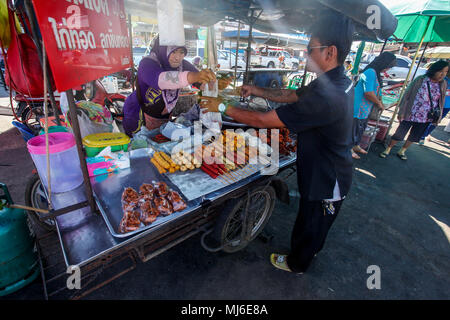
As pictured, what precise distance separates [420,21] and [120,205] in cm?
763

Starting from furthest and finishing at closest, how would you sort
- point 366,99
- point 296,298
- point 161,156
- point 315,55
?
point 366,99 → point 296,298 → point 161,156 → point 315,55

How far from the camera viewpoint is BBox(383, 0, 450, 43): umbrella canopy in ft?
14.1

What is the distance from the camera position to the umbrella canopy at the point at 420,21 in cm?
430

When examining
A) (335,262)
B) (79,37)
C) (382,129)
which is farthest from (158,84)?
(382,129)

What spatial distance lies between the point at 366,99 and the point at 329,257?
11.7ft

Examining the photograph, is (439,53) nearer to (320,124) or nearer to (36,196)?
(320,124)

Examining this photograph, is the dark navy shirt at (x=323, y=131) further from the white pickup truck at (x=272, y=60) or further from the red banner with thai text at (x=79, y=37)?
the white pickup truck at (x=272, y=60)

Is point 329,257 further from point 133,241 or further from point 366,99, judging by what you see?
point 366,99

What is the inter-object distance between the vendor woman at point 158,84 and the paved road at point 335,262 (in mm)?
1882

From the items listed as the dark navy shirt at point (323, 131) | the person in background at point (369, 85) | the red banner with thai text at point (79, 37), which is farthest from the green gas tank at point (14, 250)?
the person in background at point (369, 85)

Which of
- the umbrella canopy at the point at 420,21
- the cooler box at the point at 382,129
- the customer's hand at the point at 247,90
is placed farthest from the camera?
the cooler box at the point at 382,129

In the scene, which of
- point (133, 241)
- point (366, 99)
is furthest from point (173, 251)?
point (366, 99)

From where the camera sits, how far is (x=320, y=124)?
1.70 metres

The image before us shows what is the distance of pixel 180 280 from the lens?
7.82 ft
